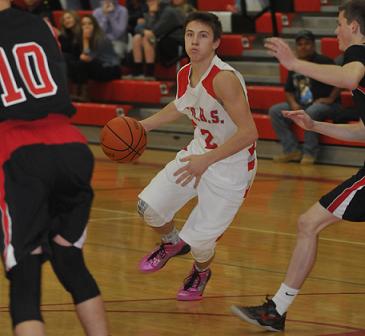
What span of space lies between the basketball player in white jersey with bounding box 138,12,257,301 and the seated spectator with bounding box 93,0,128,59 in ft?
31.1

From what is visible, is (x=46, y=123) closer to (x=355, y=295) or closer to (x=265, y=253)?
(x=355, y=295)

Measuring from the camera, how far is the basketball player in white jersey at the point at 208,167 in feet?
19.3

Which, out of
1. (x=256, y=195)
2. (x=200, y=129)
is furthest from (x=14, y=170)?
(x=256, y=195)

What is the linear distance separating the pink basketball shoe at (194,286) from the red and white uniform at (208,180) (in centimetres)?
Answer: 25

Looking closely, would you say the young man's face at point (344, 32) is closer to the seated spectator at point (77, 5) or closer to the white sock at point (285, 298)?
the white sock at point (285, 298)

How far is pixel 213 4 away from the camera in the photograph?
1652cm

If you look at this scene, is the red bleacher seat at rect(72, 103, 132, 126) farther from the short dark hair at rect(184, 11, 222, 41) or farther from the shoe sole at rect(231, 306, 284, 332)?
the shoe sole at rect(231, 306, 284, 332)

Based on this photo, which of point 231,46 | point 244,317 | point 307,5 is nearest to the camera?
point 244,317

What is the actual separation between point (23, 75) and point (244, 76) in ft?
36.2

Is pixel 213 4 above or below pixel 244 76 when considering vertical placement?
above

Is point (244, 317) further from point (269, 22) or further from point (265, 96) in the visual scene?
point (269, 22)

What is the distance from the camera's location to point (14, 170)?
4.07m

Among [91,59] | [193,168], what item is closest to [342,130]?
[193,168]

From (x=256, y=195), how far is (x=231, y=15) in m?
5.62
